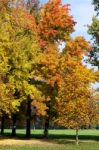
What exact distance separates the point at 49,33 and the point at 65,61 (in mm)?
3823

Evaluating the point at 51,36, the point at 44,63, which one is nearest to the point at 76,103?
the point at 44,63

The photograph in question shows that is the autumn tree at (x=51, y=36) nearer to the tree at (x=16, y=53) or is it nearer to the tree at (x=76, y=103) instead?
the tree at (x=16, y=53)

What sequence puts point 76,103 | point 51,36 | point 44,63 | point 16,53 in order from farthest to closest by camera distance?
point 51,36
point 44,63
point 16,53
point 76,103

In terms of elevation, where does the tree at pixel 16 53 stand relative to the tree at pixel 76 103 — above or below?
above

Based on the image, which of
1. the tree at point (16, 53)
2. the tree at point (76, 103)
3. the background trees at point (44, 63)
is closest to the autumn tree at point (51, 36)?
the background trees at point (44, 63)

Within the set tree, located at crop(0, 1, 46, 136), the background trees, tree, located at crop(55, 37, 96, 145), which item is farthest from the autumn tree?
tree, located at crop(55, 37, 96, 145)

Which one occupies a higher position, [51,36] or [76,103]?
[51,36]

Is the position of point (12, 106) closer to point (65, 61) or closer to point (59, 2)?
point (65, 61)

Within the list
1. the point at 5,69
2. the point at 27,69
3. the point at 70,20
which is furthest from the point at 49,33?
the point at 5,69

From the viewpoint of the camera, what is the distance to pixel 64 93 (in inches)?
1684

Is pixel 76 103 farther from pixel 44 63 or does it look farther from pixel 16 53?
pixel 44 63

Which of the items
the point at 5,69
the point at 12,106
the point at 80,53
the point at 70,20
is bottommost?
the point at 12,106

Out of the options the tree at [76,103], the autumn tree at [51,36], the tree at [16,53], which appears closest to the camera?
the tree at [16,53]

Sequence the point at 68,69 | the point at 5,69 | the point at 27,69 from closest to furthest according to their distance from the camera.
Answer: the point at 5,69, the point at 27,69, the point at 68,69
